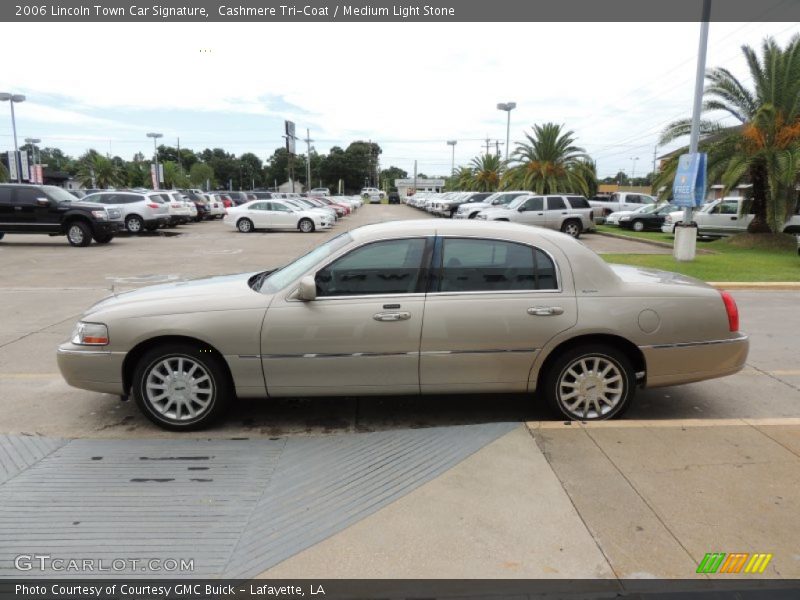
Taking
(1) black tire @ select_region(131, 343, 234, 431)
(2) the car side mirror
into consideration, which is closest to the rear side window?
(2) the car side mirror

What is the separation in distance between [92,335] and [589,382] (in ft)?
12.2

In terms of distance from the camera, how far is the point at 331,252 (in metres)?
4.48

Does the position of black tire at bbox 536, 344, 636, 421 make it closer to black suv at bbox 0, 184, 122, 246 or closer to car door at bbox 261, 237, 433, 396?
car door at bbox 261, 237, 433, 396

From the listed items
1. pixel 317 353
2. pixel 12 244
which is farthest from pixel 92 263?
pixel 317 353

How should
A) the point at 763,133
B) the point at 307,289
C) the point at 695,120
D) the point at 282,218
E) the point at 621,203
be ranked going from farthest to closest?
the point at 621,203, the point at 282,218, the point at 763,133, the point at 695,120, the point at 307,289

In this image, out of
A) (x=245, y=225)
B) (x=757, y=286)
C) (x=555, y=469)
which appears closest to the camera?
(x=555, y=469)

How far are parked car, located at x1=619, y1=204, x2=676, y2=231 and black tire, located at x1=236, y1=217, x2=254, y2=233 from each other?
Result: 1757 centimetres

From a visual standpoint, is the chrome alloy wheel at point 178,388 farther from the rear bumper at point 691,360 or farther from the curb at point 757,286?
the curb at point 757,286

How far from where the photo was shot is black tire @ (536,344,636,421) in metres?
4.37

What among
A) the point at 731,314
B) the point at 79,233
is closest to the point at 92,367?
the point at 731,314

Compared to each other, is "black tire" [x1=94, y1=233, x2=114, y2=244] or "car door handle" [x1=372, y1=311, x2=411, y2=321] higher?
"car door handle" [x1=372, y1=311, x2=411, y2=321]

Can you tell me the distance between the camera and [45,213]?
59.8ft

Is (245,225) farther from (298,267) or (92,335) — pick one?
(92,335)
